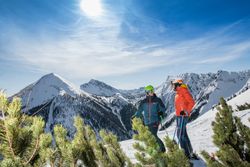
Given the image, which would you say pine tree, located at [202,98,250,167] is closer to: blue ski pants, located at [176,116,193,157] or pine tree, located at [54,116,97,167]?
pine tree, located at [54,116,97,167]

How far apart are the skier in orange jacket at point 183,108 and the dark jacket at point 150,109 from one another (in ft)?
1.67

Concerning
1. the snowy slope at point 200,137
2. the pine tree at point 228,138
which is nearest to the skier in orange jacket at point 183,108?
the snowy slope at point 200,137

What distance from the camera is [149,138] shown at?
306 cm

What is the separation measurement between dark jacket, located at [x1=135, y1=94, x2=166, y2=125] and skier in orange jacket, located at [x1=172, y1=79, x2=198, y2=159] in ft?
1.67

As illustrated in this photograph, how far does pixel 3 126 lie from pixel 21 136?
0.16 m

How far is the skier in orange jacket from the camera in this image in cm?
732

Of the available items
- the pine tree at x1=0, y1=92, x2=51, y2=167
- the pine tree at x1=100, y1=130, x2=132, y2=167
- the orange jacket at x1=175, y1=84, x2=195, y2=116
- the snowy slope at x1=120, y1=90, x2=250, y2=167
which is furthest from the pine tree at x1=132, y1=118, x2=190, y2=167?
the orange jacket at x1=175, y1=84, x2=195, y2=116

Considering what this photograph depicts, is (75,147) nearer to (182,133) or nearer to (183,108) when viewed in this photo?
(183,108)

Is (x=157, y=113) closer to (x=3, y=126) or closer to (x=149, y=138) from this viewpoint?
(x=149, y=138)

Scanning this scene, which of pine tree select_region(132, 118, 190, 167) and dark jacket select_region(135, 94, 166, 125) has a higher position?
dark jacket select_region(135, 94, 166, 125)

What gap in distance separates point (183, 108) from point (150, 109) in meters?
0.98

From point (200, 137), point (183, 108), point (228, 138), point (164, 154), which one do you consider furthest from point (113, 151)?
point (200, 137)

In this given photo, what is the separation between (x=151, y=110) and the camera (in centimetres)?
775

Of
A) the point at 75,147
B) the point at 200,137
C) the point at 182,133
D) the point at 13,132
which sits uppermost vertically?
the point at 13,132
